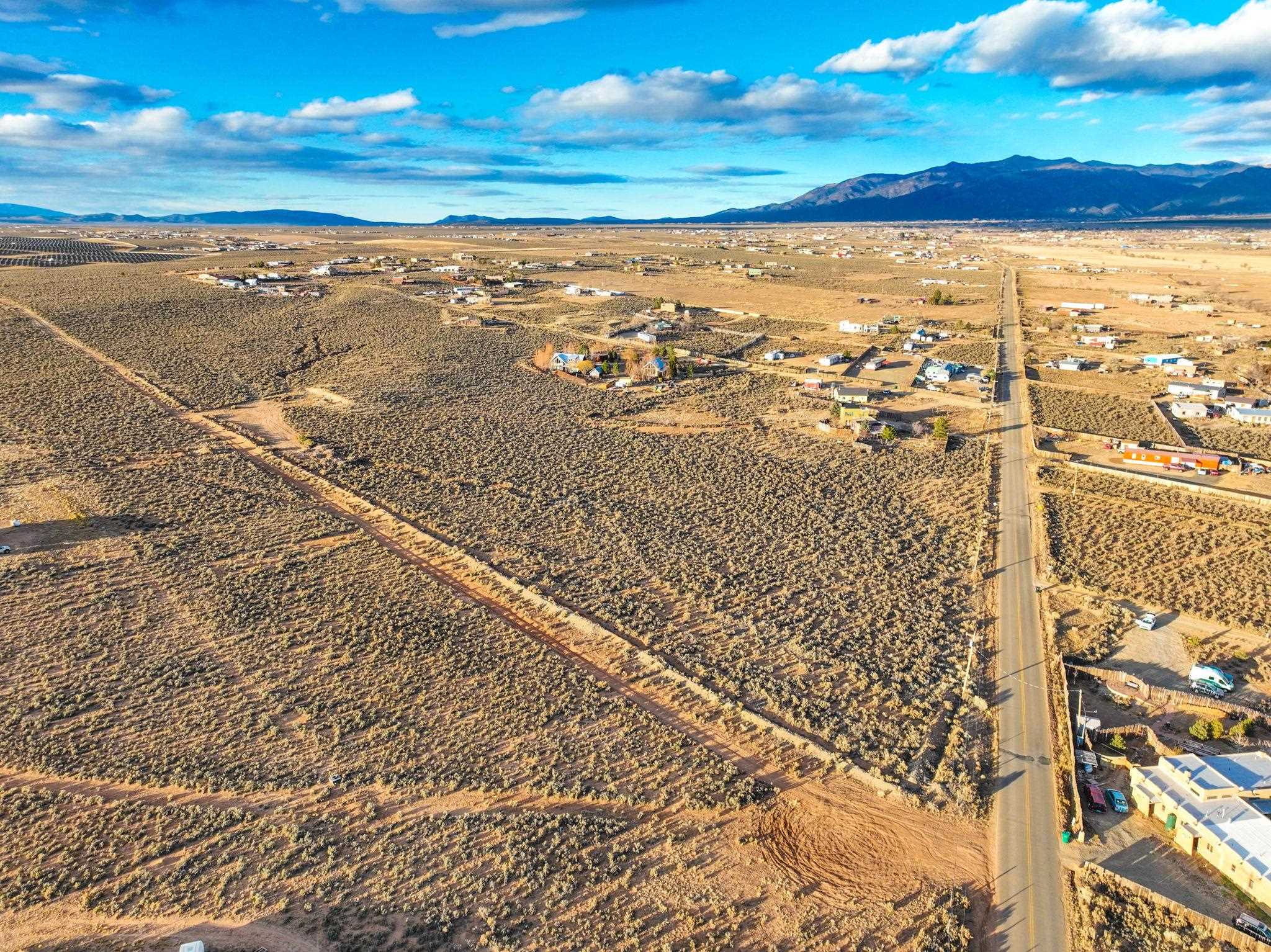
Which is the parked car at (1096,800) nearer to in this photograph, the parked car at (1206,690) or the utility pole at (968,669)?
A: the utility pole at (968,669)

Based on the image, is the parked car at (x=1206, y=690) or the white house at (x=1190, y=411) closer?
the parked car at (x=1206, y=690)

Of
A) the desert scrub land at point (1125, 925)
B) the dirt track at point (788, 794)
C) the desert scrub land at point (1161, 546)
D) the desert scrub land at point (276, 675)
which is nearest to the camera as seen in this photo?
the desert scrub land at point (1125, 925)

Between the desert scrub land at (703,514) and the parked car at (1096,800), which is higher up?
the desert scrub land at (703,514)

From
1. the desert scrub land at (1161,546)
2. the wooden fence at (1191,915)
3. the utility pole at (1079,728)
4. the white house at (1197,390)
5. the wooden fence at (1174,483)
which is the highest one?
the white house at (1197,390)

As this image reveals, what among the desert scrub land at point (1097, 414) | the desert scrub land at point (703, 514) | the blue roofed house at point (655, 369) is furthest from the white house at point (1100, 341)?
the blue roofed house at point (655, 369)

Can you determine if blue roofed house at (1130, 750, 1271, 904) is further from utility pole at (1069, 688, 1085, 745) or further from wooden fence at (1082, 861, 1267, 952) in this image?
utility pole at (1069, 688, 1085, 745)

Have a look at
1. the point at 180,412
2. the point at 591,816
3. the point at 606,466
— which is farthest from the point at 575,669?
the point at 180,412

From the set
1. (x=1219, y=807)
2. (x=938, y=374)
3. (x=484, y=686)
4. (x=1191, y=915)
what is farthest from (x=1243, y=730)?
(x=938, y=374)

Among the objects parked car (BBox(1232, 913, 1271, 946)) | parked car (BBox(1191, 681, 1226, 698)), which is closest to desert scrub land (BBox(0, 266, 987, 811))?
parked car (BBox(1232, 913, 1271, 946))
